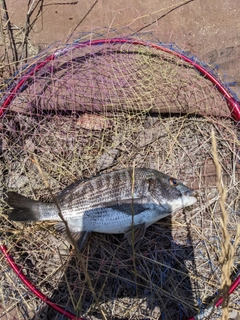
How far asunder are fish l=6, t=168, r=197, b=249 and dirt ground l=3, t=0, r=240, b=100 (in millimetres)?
1631

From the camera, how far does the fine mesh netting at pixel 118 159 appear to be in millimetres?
3461

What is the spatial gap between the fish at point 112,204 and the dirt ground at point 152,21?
5.35 ft

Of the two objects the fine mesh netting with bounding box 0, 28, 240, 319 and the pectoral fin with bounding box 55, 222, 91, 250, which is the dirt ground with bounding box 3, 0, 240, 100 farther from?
the pectoral fin with bounding box 55, 222, 91, 250

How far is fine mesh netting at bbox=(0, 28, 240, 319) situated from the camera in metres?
3.46

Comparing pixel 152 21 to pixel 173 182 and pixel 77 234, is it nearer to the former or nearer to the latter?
pixel 173 182

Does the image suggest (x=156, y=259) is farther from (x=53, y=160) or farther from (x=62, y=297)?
(x=53, y=160)

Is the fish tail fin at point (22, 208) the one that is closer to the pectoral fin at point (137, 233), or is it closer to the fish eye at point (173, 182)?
the pectoral fin at point (137, 233)

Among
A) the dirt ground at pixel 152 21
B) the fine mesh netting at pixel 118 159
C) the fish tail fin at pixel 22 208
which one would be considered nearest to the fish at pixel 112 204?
the fish tail fin at pixel 22 208

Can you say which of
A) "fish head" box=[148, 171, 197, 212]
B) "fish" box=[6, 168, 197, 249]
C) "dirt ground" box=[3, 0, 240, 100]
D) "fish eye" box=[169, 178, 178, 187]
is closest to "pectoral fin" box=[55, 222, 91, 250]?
"fish" box=[6, 168, 197, 249]

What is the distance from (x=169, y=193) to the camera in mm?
3242

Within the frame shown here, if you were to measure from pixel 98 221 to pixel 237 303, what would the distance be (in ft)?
5.42

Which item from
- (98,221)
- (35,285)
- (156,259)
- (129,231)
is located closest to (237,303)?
(156,259)

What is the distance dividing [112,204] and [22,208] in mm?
820

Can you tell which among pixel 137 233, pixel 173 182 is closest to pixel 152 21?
pixel 173 182
